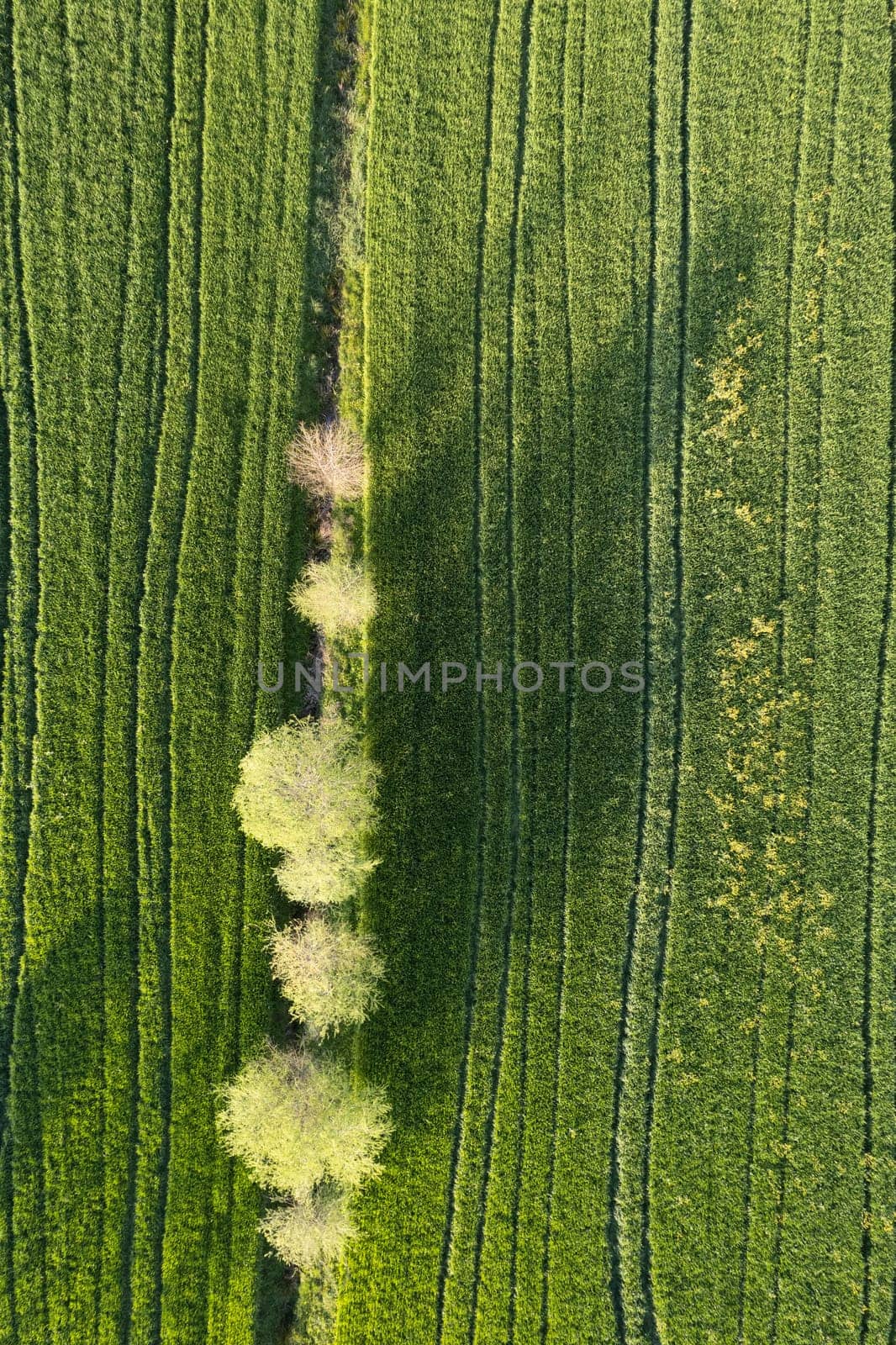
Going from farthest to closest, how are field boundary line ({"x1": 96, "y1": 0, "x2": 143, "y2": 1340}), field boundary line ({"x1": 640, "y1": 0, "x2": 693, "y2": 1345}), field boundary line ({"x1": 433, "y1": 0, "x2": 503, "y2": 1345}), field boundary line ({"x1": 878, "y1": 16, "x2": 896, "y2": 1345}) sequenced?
field boundary line ({"x1": 878, "y1": 16, "x2": 896, "y2": 1345}) < field boundary line ({"x1": 640, "y1": 0, "x2": 693, "y2": 1345}) < field boundary line ({"x1": 433, "y1": 0, "x2": 503, "y2": 1345}) < field boundary line ({"x1": 96, "y1": 0, "x2": 143, "y2": 1340})

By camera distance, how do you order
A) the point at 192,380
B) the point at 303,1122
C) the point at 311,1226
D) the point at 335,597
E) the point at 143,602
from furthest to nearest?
1. the point at 192,380
2. the point at 143,602
3. the point at 335,597
4. the point at 311,1226
5. the point at 303,1122

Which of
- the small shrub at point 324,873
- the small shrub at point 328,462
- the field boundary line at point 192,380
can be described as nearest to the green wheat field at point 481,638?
the field boundary line at point 192,380

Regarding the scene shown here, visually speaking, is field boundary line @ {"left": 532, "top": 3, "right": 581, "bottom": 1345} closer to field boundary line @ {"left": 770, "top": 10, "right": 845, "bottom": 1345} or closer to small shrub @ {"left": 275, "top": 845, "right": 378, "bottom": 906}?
small shrub @ {"left": 275, "top": 845, "right": 378, "bottom": 906}

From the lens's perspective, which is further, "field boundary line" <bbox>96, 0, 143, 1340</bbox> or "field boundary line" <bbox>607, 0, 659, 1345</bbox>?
"field boundary line" <bbox>607, 0, 659, 1345</bbox>

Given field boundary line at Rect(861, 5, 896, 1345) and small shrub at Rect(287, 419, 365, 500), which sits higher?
small shrub at Rect(287, 419, 365, 500)

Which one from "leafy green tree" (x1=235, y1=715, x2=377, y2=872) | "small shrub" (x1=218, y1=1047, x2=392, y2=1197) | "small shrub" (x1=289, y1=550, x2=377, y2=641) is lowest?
"small shrub" (x1=218, y1=1047, x2=392, y2=1197)

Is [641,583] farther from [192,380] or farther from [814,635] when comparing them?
[192,380]

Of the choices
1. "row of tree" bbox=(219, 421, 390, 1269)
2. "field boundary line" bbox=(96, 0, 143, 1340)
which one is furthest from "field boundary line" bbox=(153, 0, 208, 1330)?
"row of tree" bbox=(219, 421, 390, 1269)

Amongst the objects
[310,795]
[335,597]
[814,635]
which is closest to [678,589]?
[814,635]
